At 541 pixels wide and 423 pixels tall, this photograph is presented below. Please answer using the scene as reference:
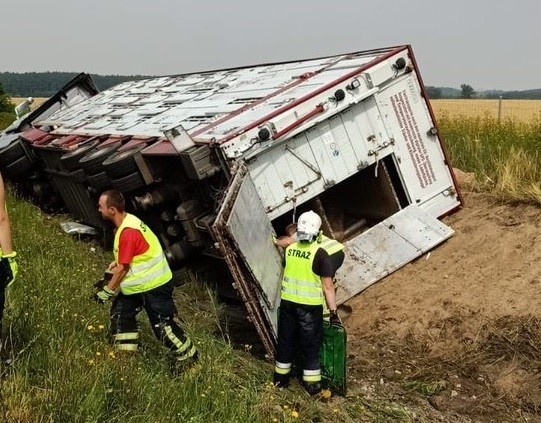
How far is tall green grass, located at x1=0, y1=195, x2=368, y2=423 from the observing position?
3430mm

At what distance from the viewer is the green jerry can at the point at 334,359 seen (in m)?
5.09

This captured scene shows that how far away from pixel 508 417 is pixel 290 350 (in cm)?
163

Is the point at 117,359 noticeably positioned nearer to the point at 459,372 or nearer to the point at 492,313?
the point at 459,372

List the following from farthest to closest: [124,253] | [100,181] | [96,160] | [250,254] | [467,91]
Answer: [467,91], [96,160], [100,181], [250,254], [124,253]

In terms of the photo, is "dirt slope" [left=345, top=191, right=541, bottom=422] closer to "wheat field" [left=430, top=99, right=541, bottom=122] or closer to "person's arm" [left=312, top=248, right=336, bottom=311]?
"person's arm" [left=312, top=248, right=336, bottom=311]

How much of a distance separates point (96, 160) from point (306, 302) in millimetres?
3759

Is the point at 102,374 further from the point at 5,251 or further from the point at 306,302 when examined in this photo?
the point at 306,302

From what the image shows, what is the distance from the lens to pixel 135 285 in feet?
16.2

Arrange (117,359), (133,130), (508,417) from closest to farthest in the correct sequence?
(117,359) < (508,417) < (133,130)

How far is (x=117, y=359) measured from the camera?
4.05 metres

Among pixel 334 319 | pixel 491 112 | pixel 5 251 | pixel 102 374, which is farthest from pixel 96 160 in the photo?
pixel 491 112

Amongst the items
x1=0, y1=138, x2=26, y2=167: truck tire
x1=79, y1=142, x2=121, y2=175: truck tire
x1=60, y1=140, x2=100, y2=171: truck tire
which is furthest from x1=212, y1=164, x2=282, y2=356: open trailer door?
x1=0, y1=138, x2=26, y2=167: truck tire

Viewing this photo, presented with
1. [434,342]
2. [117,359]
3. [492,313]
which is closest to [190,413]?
[117,359]

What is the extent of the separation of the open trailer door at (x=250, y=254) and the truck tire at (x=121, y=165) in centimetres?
157
